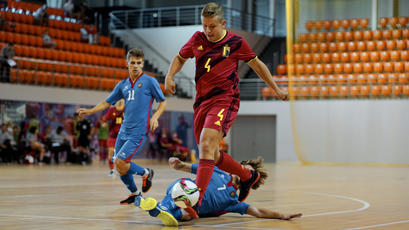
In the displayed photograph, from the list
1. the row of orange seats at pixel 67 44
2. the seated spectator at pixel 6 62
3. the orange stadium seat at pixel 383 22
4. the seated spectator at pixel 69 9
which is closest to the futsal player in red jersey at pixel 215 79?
the seated spectator at pixel 6 62

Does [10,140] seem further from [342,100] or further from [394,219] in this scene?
[394,219]

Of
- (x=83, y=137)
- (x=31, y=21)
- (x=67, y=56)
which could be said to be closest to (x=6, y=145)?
(x=83, y=137)

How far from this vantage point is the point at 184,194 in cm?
465

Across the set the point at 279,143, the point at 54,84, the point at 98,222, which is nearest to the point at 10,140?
the point at 54,84

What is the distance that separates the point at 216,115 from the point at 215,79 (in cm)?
32

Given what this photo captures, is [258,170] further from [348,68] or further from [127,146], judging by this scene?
[348,68]

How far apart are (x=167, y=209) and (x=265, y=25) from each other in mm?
24370

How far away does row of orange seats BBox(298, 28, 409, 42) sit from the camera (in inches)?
880

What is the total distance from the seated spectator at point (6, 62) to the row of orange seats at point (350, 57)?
981 centimetres

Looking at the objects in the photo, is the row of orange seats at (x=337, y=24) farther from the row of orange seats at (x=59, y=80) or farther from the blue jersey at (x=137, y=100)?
the blue jersey at (x=137, y=100)

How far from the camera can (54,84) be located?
19.4 meters

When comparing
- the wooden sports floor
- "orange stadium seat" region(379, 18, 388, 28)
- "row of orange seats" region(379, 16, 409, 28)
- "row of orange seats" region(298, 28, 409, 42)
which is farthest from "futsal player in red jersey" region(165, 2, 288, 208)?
"orange stadium seat" region(379, 18, 388, 28)

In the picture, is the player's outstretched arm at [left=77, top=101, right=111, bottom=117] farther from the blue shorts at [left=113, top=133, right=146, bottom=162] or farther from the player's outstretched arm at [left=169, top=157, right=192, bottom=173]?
the player's outstretched arm at [left=169, top=157, right=192, bottom=173]

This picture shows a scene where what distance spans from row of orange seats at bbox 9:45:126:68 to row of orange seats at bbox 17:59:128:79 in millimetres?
730
